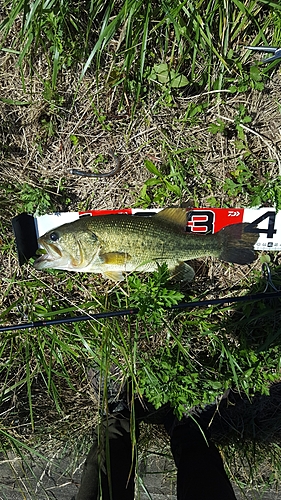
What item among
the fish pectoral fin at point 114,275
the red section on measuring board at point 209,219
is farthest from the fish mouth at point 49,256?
the red section on measuring board at point 209,219

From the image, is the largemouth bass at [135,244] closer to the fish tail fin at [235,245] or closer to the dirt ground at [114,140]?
the fish tail fin at [235,245]

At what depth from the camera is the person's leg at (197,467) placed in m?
2.36

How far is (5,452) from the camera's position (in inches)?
113

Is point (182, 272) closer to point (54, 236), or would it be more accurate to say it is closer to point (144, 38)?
point (54, 236)

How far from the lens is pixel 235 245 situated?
238 cm

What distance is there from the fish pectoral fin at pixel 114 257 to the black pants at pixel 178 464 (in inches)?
42.8

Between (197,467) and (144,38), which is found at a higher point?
(144,38)

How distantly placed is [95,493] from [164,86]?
9.73ft

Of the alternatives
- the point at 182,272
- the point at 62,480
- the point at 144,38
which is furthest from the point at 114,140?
the point at 62,480

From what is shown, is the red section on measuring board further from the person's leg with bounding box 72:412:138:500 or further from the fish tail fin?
the person's leg with bounding box 72:412:138:500

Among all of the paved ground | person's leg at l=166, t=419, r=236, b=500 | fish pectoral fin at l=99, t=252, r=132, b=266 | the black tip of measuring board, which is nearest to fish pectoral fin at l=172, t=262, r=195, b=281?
fish pectoral fin at l=99, t=252, r=132, b=266

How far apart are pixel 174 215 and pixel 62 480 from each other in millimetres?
2667

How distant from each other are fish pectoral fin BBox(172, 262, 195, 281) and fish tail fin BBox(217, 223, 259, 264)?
247 mm

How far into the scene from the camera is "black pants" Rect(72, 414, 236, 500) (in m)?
2.39
